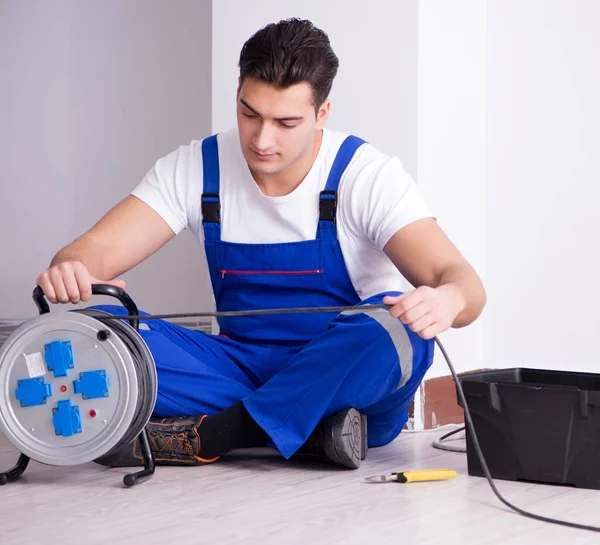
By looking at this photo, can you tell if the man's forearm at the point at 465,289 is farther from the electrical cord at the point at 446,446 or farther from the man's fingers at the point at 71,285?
the man's fingers at the point at 71,285

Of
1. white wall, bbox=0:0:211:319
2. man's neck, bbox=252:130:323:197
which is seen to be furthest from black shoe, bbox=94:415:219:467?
white wall, bbox=0:0:211:319

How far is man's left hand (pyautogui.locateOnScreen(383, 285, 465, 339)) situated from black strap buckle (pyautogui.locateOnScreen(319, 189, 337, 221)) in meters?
0.53

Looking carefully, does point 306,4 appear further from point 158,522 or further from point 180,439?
point 158,522

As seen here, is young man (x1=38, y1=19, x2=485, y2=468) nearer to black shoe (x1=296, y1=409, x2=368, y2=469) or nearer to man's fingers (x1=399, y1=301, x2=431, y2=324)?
black shoe (x1=296, y1=409, x2=368, y2=469)

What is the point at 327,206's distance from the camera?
90.7 inches

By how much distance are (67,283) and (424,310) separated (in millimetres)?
763

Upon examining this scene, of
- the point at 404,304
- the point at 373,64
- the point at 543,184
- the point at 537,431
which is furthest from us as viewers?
the point at 543,184

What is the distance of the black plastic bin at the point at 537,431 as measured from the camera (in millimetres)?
1974

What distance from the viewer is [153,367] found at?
6.56 feet

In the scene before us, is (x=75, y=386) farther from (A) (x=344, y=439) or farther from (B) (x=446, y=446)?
(B) (x=446, y=446)

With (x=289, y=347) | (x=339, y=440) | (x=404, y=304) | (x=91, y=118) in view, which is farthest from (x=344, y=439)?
(x=91, y=118)

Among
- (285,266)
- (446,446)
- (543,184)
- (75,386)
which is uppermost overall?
(543,184)

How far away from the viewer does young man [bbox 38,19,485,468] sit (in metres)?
2.13

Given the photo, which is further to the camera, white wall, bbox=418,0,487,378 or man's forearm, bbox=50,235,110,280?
white wall, bbox=418,0,487,378
